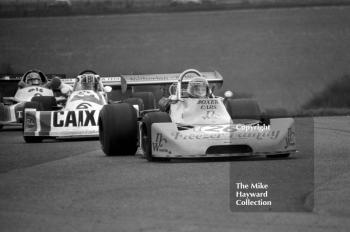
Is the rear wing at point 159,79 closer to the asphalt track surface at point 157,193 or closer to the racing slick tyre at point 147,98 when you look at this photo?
the racing slick tyre at point 147,98

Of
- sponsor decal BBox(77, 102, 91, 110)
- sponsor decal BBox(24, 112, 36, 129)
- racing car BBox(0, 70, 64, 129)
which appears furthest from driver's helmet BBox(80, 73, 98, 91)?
racing car BBox(0, 70, 64, 129)

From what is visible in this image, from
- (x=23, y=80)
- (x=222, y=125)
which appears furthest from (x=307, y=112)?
(x=222, y=125)

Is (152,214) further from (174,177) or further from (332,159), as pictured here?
(332,159)

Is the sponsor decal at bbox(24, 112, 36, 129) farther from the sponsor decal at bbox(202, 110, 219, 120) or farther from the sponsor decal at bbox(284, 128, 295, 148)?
the sponsor decal at bbox(284, 128, 295, 148)

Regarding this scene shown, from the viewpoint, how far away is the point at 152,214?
9.83m

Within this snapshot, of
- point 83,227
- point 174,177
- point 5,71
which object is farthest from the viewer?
point 5,71

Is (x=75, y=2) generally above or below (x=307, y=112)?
above

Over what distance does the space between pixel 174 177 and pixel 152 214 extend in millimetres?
2878

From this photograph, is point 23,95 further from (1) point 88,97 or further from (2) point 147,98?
(1) point 88,97

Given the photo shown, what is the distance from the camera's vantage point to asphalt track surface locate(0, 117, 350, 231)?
30.6ft

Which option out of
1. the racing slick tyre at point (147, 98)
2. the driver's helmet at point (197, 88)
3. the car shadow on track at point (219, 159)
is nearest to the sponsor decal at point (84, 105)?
the racing slick tyre at point (147, 98)

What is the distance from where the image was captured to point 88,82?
2275cm

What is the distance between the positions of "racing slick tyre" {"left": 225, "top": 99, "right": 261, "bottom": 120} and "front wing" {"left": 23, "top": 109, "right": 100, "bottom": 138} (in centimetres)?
415

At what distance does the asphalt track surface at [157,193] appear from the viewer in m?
9.31
